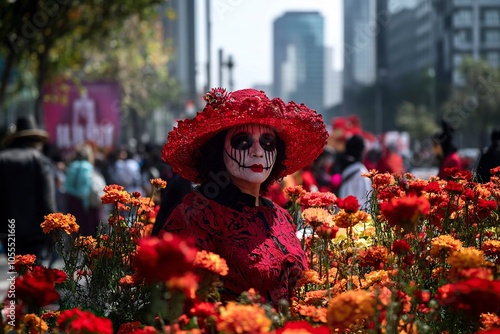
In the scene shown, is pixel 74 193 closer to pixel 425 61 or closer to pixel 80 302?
pixel 80 302

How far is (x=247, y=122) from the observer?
356 cm

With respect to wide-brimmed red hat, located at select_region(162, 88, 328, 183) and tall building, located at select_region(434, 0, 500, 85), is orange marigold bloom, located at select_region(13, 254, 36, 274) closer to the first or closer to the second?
wide-brimmed red hat, located at select_region(162, 88, 328, 183)

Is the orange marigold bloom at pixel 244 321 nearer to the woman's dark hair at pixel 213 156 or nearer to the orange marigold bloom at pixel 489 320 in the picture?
the orange marigold bloom at pixel 489 320

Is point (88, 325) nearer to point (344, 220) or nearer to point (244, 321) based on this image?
point (244, 321)

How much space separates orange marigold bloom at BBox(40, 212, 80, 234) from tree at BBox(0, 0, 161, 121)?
12.3m

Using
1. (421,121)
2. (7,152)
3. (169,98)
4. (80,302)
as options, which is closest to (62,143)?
(7,152)

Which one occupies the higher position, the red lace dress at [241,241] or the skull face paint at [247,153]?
the skull face paint at [247,153]

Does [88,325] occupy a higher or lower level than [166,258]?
lower

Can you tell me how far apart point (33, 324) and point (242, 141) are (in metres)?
1.28

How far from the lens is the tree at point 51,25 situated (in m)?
15.4

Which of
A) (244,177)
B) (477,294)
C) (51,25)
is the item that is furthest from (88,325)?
(51,25)

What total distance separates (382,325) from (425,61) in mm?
123934

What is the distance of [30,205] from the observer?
7.06 m

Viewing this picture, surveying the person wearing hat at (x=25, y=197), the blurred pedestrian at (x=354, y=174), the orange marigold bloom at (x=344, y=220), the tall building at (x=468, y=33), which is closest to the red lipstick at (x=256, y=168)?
the orange marigold bloom at (x=344, y=220)
